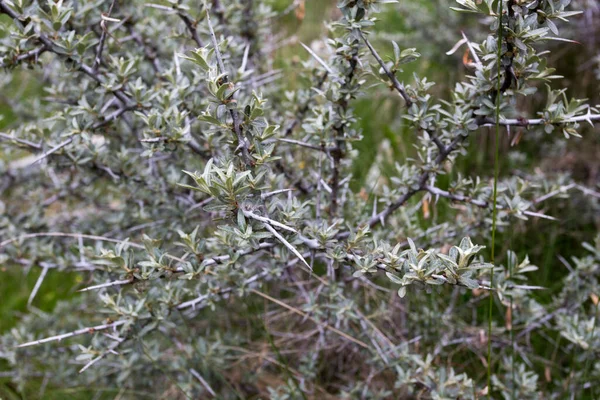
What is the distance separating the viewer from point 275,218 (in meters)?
1.37

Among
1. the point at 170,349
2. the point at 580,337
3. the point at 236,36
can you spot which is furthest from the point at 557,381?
the point at 236,36

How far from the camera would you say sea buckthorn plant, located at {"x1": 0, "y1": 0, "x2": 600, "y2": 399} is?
1.34 m

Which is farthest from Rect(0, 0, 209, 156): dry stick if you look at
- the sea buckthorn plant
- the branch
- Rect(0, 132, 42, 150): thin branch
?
the branch

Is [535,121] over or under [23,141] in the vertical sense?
over

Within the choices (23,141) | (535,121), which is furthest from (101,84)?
(535,121)

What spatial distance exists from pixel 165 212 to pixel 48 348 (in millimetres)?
847

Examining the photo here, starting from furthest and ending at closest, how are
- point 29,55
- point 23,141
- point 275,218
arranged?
point 23,141 → point 29,55 → point 275,218

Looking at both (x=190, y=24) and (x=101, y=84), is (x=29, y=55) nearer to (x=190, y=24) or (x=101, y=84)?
(x=101, y=84)

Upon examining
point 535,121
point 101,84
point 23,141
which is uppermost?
point 535,121

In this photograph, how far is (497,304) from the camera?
2186 mm

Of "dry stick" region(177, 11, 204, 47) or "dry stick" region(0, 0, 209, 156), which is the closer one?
"dry stick" region(0, 0, 209, 156)

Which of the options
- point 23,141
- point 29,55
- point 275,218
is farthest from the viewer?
point 23,141

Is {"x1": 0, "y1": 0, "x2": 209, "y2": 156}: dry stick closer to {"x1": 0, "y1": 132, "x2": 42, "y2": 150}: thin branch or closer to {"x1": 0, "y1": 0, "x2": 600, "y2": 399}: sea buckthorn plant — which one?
{"x1": 0, "y1": 0, "x2": 600, "y2": 399}: sea buckthorn plant

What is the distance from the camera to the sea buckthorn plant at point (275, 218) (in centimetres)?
134
